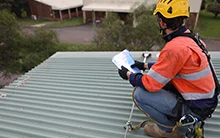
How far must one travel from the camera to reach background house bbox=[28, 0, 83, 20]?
2711cm

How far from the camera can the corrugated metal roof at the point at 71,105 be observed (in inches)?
103

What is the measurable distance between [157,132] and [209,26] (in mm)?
22314

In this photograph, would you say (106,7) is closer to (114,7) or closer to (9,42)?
(114,7)

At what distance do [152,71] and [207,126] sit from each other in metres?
1.21

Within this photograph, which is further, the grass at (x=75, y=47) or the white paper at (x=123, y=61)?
the grass at (x=75, y=47)

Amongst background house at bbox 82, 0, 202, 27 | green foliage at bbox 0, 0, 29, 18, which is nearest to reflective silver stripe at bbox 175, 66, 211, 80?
background house at bbox 82, 0, 202, 27

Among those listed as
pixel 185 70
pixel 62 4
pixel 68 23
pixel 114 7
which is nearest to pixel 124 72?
pixel 185 70

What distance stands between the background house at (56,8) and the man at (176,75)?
26.8 metres

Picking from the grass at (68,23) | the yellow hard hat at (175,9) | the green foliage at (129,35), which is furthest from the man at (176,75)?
the grass at (68,23)

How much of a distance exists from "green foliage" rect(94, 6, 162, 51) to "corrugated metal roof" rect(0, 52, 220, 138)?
20.4ft

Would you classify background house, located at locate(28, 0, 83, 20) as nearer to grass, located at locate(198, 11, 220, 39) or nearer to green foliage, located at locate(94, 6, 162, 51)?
grass, located at locate(198, 11, 220, 39)

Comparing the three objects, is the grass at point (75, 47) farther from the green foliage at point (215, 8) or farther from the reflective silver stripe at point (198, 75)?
the green foliage at point (215, 8)

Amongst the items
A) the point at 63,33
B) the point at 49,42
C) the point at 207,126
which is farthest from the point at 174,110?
the point at 63,33

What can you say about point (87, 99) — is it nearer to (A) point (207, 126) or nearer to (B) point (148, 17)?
(A) point (207, 126)
